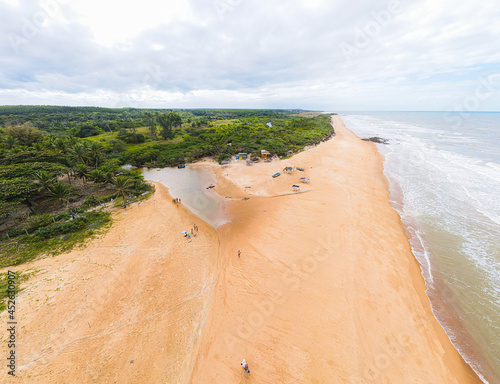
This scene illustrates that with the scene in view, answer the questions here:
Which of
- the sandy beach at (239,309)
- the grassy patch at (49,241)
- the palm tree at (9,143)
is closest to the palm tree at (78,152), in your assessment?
the palm tree at (9,143)

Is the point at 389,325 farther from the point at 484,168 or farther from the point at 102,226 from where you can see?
the point at 484,168

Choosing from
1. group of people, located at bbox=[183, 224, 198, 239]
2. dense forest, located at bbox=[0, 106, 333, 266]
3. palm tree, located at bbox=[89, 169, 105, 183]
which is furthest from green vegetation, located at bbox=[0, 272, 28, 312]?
palm tree, located at bbox=[89, 169, 105, 183]

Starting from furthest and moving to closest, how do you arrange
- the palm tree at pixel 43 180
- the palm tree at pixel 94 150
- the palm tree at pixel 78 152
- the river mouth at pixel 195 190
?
the palm tree at pixel 94 150 → the palm tree at pixel 78 152 → the river mouth at pixel 195 190 → the palm tree at pixel 43 180

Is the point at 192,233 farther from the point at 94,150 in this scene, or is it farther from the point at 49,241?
the point at 94,150

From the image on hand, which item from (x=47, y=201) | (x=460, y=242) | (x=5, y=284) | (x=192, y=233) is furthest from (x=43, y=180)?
(x=460, y=242)

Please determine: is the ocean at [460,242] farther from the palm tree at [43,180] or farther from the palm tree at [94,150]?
the palm tree at [94,150]

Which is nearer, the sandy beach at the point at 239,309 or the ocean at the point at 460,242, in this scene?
the sandy beach at the point at 239,309

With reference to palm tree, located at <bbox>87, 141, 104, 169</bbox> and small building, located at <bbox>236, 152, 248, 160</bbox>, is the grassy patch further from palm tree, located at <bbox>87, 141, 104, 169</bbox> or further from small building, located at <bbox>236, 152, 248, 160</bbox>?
small building, located at <bbox>236, 152, 248, 160</bbox>
